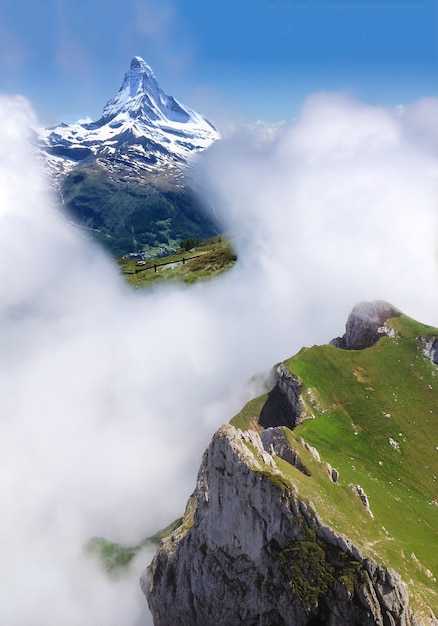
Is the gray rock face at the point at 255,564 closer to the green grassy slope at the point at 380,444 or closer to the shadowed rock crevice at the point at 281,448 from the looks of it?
the green grassy slope at the point at 380,444

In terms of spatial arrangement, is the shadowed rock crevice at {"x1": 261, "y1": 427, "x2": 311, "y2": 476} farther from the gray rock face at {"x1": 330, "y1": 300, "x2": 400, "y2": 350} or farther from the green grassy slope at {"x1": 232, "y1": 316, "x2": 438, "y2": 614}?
the gray rock face at {"x1": 330, "y1": 300, "x2": 400, "y2": 350}

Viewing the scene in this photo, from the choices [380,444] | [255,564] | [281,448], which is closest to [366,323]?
[380,444]

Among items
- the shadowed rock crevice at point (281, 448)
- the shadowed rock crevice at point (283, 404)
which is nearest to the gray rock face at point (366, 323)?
the shadowed rock crevice at point (283, 404)

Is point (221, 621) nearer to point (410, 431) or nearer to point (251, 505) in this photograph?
point (251, 505)

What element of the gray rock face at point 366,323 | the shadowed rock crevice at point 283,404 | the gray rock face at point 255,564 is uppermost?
the gray rock face at point 366,323

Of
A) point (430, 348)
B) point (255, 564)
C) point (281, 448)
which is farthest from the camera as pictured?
point (430, 348)

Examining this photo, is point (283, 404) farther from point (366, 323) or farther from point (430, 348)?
point (430, 348)

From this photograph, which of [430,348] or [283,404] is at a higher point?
[283,404]
